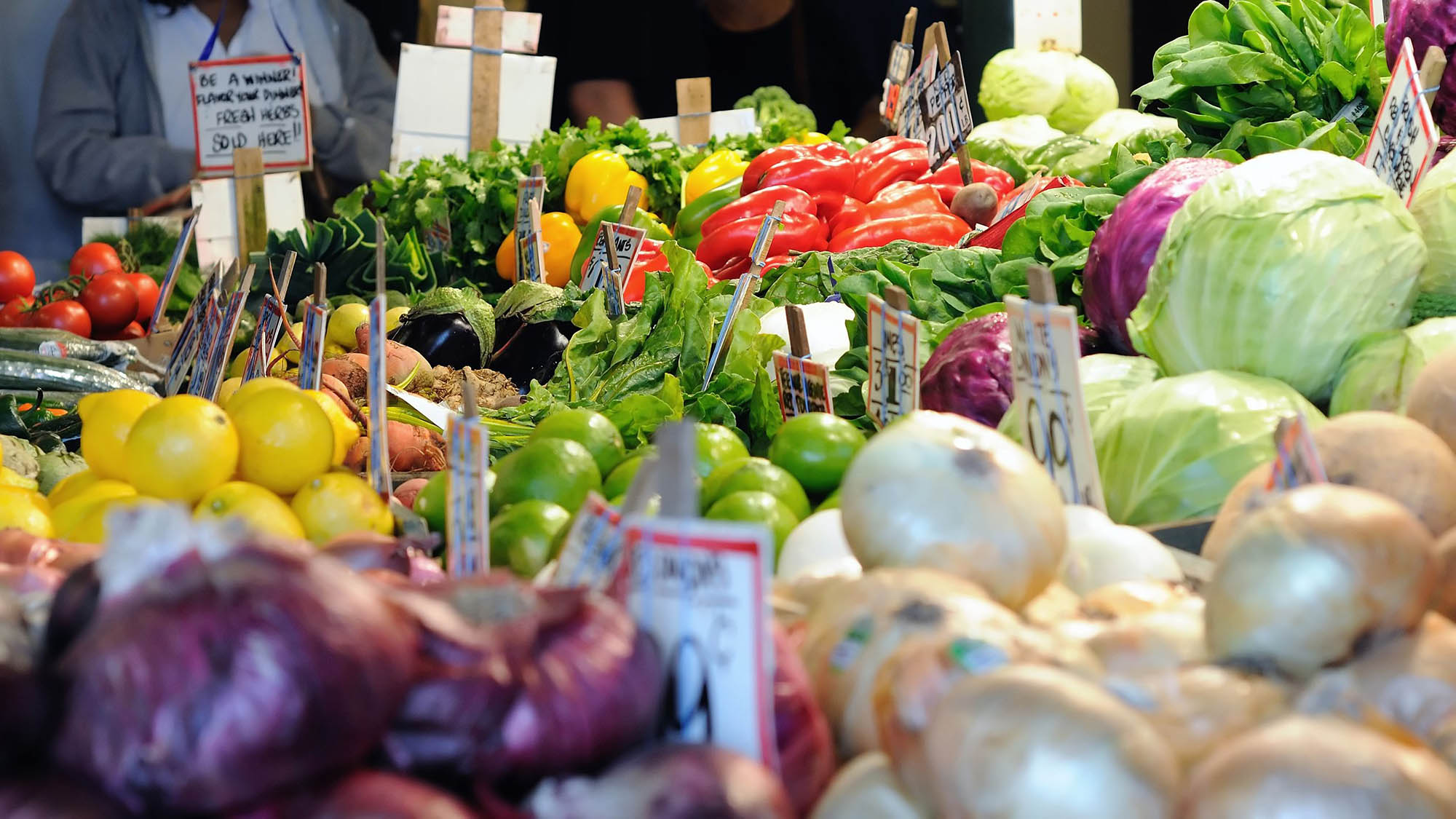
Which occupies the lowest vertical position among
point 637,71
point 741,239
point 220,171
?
point 741,239

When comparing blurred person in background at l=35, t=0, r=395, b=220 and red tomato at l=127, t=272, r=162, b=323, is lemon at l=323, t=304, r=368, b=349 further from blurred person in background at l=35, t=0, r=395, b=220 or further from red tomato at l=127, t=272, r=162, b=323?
blurred person in background at l=35, t=0, r=395, b=220

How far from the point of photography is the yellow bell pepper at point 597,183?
4.55 metres

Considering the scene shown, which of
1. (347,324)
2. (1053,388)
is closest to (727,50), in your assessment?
(347,324)

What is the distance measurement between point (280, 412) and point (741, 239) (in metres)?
2.11

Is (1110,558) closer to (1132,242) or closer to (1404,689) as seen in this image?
(1404,689)

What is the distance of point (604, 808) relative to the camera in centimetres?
80

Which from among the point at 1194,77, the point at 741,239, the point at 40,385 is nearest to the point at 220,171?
the point at 40,385

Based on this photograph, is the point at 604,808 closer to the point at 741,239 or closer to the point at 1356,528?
the point at 1356,528

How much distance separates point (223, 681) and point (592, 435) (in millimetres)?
1386

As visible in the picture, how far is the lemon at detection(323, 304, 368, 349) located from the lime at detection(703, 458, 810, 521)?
2.00m

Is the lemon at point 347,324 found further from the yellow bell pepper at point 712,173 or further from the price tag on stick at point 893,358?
the price tag on stick at point 893,358

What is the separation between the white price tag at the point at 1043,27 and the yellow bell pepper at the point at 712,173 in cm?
235

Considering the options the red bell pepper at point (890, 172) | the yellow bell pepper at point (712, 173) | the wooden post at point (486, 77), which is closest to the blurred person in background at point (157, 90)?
the wooden post at point (486, 77)

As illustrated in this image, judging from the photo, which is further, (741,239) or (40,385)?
(741,239)
